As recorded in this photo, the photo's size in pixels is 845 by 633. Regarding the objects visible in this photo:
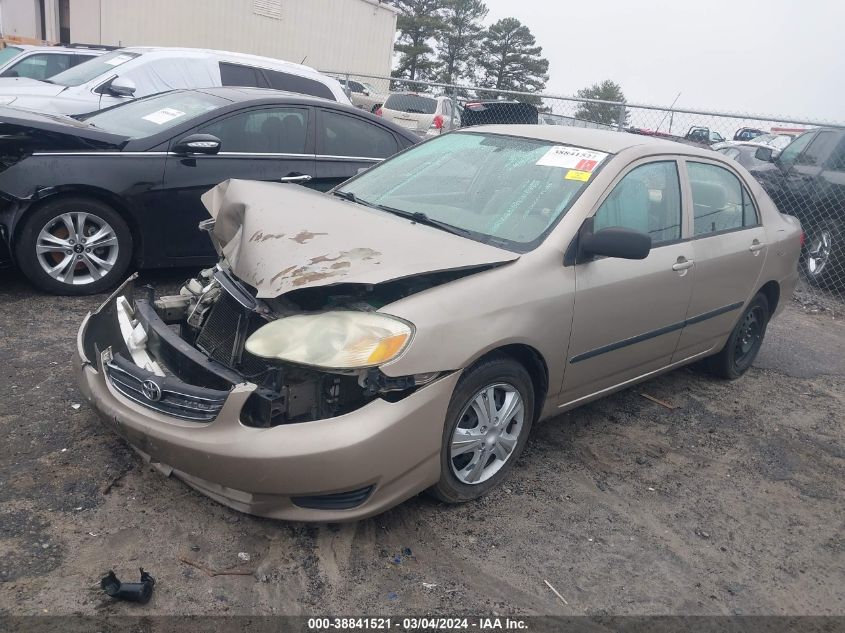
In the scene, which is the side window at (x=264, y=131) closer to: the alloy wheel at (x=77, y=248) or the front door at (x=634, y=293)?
the alloy wheel at (x=77, y=248)

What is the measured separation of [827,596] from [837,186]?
6.45 m

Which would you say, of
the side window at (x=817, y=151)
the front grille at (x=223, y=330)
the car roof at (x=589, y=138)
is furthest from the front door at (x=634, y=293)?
the side window at (x=817, y=151)

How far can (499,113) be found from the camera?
10.2m

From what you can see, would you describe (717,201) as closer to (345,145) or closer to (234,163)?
(345,145)

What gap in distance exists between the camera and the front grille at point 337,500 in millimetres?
2682

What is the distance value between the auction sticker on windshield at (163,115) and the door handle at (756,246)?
426cm

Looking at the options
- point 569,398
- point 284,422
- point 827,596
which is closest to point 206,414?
point 284,422

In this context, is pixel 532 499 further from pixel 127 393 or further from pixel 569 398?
pixel 127 393

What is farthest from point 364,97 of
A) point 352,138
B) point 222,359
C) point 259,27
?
point 222,359

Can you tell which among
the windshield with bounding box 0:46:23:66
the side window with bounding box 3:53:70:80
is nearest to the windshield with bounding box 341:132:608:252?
the side window with bounding box 3:53:70:80

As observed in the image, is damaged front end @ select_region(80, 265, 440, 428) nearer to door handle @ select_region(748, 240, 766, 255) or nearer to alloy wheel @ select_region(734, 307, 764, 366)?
door handle @ select_region(748, 240, 766, 255)

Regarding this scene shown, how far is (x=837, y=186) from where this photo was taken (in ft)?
26.3

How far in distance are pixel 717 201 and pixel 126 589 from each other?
154 inches

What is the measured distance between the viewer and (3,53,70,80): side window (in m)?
12.5
